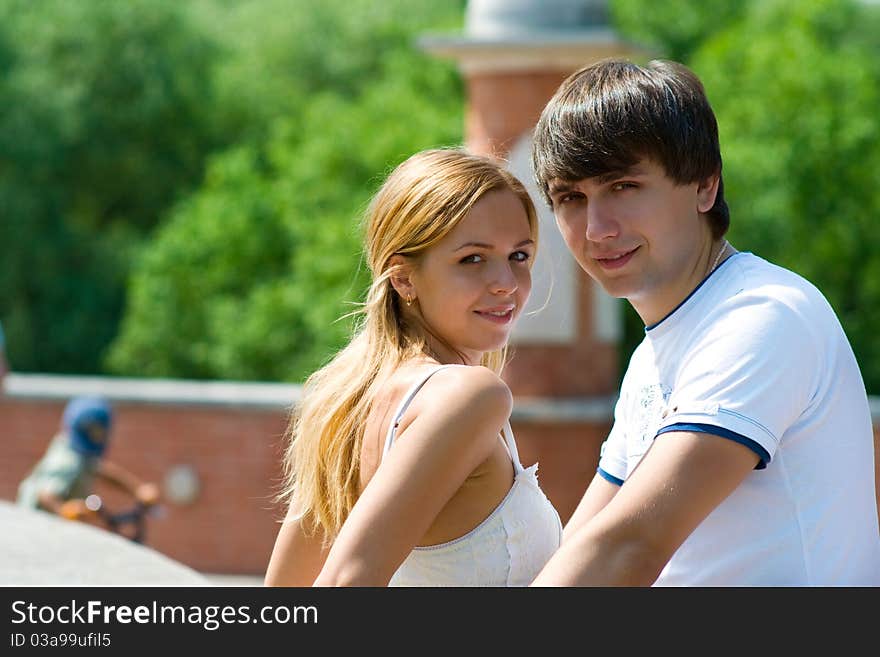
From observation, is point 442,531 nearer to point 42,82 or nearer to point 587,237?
point 587,237

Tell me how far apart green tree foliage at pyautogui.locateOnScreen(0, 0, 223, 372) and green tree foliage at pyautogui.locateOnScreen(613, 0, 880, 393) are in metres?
12.3

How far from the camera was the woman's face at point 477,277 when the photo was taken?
2.18 metres

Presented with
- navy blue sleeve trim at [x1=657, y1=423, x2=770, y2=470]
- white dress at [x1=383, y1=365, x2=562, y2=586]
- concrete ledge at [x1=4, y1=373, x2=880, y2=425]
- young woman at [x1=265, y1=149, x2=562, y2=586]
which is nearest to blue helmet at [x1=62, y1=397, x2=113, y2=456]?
concrete ledge at [x1=4, y1=373, x2=880, y2=425]

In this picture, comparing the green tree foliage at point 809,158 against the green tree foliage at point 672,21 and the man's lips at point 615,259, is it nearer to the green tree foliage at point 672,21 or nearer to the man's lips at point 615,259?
the green tree foliage at point 672,21

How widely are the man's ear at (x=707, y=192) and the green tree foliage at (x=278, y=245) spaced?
58.9 ft

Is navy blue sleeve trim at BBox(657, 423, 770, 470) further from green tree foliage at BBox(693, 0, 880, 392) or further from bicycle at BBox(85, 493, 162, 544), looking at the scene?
green tree foliage at BBox(693, 0, 880, 392)

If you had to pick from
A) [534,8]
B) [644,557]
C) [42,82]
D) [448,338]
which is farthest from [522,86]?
[42,82]

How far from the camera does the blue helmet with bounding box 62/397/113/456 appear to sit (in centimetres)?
752

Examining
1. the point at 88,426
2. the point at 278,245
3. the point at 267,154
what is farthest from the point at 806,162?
the point at 88,426

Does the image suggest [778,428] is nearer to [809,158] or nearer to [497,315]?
[497,315]

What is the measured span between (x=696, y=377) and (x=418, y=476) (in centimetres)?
42

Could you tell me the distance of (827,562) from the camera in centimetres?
180

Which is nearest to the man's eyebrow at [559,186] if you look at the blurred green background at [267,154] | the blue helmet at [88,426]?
the blue helmet at [88,426]

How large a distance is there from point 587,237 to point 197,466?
886 centimetres
